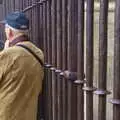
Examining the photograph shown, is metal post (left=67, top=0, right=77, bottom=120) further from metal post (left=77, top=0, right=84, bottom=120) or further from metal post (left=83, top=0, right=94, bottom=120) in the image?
metal post (left=83, top=0, right=94, bottom=120)

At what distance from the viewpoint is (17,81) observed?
3658 mm

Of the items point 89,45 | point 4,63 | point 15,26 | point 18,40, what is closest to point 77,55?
point 89,45

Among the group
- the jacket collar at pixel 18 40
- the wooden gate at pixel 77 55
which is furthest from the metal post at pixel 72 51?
the jacket collar at pixel 18 40

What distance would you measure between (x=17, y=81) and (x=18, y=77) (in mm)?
39

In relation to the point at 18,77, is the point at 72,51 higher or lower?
higher

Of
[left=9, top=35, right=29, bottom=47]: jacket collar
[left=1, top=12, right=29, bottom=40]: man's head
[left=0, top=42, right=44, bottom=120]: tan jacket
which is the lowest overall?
[left=0, top=42, right=44, bottom=120]: tan jacket

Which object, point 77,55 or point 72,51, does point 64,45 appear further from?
point 77,55

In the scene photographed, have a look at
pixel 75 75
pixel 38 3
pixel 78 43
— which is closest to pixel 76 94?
pixel 75 75

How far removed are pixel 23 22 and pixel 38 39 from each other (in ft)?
3.24

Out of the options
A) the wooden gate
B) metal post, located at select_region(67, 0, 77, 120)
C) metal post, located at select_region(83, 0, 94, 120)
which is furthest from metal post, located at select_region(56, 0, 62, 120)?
metal post, located at select_region(83, 0, 94, 120)

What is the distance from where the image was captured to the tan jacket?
3580 mm

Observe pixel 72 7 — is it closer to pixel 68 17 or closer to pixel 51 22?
pixel 68 17

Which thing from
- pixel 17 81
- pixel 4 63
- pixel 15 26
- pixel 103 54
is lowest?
pixel 17 81

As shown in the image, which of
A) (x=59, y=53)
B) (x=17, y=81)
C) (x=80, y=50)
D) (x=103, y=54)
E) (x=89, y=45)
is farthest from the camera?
(x=17, y=81)
